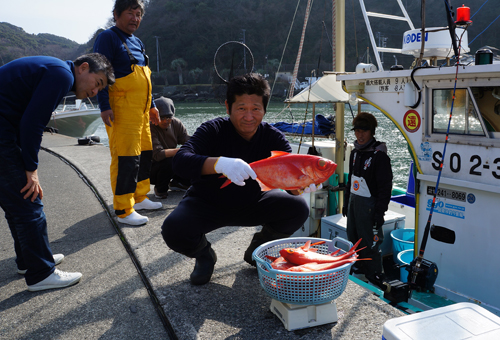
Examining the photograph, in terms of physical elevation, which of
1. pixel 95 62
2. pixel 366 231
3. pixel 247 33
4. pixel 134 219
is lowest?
pixel 366 231

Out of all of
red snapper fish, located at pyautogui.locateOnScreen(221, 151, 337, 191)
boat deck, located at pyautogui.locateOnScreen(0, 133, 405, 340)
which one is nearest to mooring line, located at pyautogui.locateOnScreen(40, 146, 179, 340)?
boat deck, located at pyautogui.locateOnScreen(0, 133, 405, 340)

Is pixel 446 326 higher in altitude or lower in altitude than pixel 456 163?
lower

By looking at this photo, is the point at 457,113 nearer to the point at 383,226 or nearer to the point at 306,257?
the point at 383,226

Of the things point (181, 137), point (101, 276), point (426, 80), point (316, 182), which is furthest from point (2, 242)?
point (426, 80)

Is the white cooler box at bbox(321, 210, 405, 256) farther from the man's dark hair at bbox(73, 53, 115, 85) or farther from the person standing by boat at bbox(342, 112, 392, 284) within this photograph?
the man's dark hair at bbox(73, 53, 115, 85)

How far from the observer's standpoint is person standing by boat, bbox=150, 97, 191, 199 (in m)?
5.19

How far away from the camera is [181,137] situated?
221 inches

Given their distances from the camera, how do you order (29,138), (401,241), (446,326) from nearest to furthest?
1. (446,326)
2. (29,138)
3. (401,241)

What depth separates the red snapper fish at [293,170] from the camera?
2.08 metres

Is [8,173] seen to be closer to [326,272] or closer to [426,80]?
[326,272]

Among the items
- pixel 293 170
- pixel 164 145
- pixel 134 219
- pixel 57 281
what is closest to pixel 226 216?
pixel 293 170

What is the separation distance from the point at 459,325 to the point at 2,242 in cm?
397

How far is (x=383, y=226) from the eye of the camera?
4.77 m

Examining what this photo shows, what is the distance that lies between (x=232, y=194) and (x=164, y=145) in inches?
123
